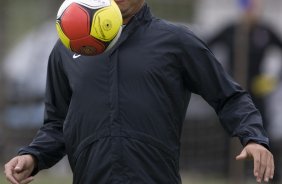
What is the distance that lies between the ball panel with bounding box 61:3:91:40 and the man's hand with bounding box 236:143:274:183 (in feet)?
3.41

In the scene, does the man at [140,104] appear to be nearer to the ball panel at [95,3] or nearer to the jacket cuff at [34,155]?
the jacket cuff at [34,155]

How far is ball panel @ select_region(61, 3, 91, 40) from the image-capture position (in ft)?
18.8

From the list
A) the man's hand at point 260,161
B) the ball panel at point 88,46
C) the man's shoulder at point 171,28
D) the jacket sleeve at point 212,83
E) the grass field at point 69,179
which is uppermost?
the ball panel at point 88,46

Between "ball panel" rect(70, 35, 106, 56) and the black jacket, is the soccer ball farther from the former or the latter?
the black jacket

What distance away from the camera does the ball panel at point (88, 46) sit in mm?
5727

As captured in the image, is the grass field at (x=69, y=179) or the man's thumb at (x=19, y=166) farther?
the grass field at (x=69, y=179)

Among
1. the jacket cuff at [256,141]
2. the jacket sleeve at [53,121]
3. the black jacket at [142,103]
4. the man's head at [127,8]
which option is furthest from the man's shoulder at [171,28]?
the jacket cuff at [256,141]

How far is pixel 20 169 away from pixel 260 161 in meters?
1.34

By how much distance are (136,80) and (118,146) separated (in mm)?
371

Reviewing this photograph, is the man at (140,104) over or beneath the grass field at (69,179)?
over

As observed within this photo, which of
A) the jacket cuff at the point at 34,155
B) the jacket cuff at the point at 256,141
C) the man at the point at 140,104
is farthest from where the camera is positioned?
the jacket cuff at the point at 34,155

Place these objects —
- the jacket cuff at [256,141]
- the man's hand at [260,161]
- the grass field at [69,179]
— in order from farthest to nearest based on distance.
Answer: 1. the grass field at [69,179]
2. the jacket cuff at [256,141]
3. the man's hand at [260,161]

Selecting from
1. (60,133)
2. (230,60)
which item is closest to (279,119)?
(230,60)

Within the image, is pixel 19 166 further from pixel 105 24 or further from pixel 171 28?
pixel 171 28
